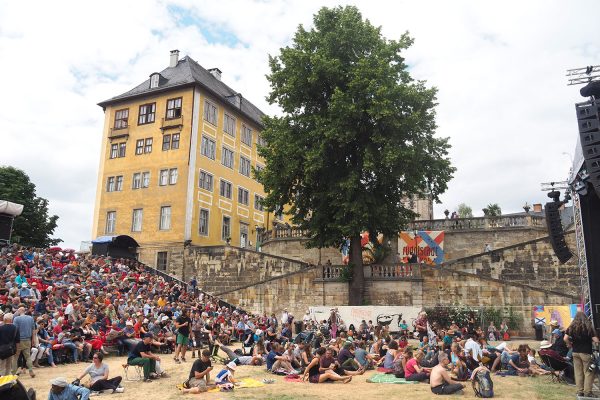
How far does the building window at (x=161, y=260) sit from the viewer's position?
35891 mm

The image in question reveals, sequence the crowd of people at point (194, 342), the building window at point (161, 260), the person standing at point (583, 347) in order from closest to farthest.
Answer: the person standing at point (583, 347)
the crowd of people at point (194, 342)
the building window at point (161, 260)

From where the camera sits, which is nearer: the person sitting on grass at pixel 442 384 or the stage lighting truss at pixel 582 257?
the person sitting on grass at pixel 442 384

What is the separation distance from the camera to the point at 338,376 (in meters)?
13.0

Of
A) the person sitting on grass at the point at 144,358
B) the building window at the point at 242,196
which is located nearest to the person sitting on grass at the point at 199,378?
the person sitting on grass at the point at 144,358

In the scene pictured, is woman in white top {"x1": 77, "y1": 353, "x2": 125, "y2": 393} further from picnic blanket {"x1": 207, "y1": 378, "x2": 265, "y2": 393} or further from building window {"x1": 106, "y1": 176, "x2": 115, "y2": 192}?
building window {"x1": 106, "y1": 176, "x2": 115, "y2": 192}

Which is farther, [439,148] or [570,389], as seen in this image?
[439,148]

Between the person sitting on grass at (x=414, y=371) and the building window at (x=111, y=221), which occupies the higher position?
the building window at (x=111, y=221)

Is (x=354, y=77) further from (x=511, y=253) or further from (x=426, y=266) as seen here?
(x=511, y=253)

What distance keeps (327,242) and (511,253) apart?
10.5 m

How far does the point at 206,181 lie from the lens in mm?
38312

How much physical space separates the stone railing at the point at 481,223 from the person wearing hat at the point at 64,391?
25713 mm

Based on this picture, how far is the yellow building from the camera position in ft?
120

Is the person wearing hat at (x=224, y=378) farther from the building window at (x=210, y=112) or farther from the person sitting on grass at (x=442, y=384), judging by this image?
the building window at (x=210, y=112)

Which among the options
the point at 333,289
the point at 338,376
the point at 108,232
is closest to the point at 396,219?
the point at 333,289
